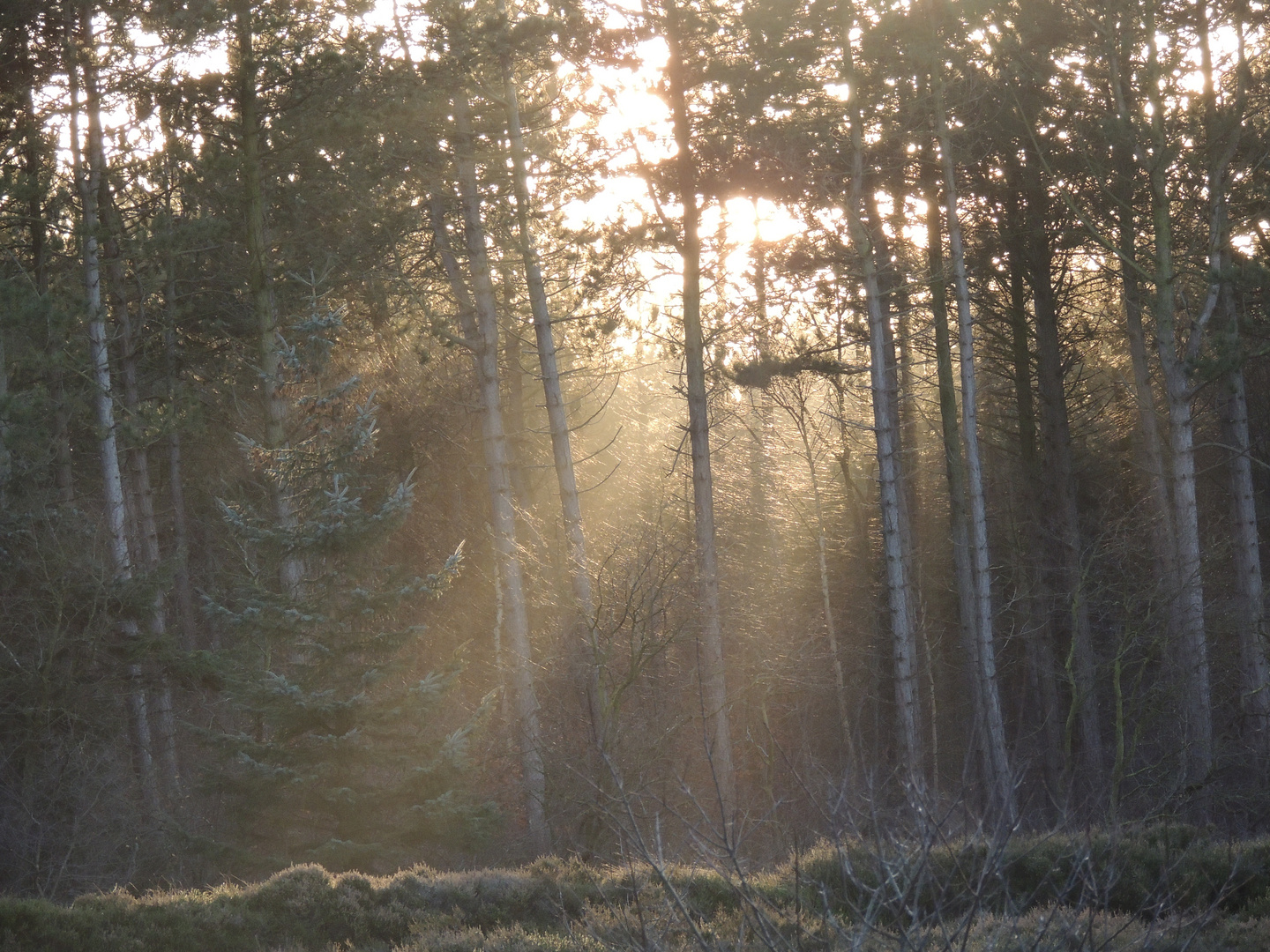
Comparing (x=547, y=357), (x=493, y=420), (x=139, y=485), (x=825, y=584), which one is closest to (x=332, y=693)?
(x=493, y=420)

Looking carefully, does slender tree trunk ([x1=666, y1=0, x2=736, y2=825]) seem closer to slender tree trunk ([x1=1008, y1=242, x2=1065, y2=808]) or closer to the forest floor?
Answer: the forest floor

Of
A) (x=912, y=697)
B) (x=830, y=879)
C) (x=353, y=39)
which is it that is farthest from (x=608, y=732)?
(x=353, y=39)

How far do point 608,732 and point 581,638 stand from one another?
227 cm

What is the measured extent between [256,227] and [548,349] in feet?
14.9

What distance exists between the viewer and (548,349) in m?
16.5

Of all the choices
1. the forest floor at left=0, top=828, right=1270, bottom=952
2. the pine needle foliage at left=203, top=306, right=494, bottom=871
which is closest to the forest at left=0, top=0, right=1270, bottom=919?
the pine needle foliage at left=203, top=306, right=494, bottom=871

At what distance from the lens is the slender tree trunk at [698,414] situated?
50.1 ft

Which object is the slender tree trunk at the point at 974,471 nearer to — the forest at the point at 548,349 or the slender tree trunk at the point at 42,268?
the forest at the point at 548,349

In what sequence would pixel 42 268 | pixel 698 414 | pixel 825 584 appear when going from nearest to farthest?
pixel 698 414 < pixel 42 268 < pixel 825 584

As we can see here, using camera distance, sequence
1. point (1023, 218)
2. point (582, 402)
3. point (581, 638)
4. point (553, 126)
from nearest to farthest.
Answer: point (581, 638) → point (553, 126) → point (1023, 218) → point (582, 402)

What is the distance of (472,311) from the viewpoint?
16.8 meters

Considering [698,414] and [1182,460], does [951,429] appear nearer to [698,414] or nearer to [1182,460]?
[1182,460]

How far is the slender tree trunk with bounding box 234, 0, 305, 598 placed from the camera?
45.9ft

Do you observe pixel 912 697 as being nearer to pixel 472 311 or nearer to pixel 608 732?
pixel 608 732
